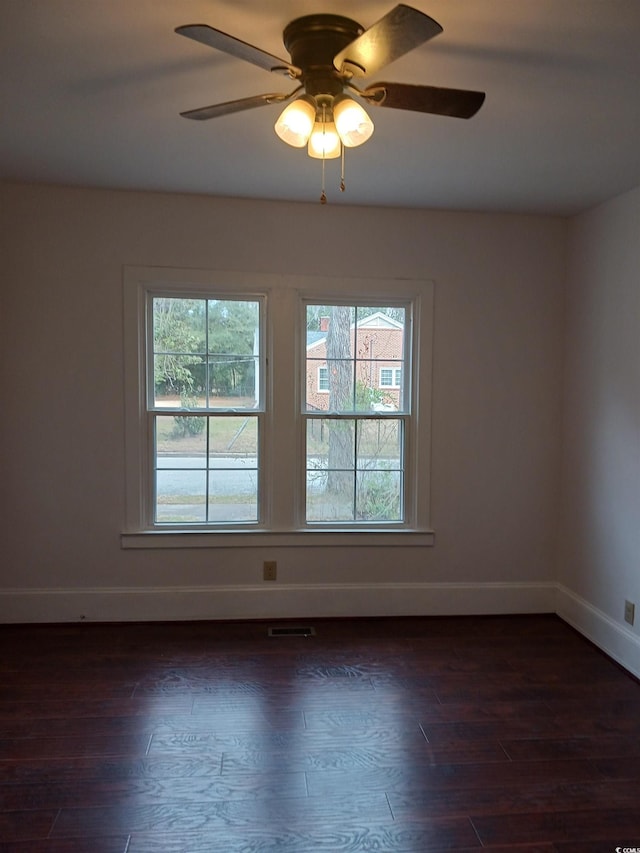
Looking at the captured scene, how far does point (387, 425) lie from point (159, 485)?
1463mm

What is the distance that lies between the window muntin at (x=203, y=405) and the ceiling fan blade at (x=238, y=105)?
1651 millimetres

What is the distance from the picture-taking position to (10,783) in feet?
6.64

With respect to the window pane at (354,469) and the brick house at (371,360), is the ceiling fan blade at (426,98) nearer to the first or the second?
the brick house at (371,360)

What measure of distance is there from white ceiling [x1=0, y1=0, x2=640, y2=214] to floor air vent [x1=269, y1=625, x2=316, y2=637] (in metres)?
2.53

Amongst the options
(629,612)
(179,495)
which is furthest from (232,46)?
(629,612)

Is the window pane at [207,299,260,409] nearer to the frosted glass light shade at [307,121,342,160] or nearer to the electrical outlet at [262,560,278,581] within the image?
the electrical outlet at [262,560,278,581]

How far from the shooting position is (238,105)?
1721mm

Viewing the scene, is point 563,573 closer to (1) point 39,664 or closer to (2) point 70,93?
(1) point 39,664

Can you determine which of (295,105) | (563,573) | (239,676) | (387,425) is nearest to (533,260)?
(387,425)

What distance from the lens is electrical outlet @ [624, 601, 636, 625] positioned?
294 cm

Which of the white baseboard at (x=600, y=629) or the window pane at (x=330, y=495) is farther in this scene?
the window pane at (x=330, y=495)

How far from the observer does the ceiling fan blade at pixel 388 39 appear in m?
1.29

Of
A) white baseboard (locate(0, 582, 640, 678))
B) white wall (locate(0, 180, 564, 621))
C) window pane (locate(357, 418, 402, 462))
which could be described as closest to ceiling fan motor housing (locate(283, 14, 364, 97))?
white wall (locate(0, 180, 564, 621))

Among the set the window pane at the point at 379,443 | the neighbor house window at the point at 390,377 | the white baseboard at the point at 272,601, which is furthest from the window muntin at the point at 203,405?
the neighbor house window at the point at 390,377
